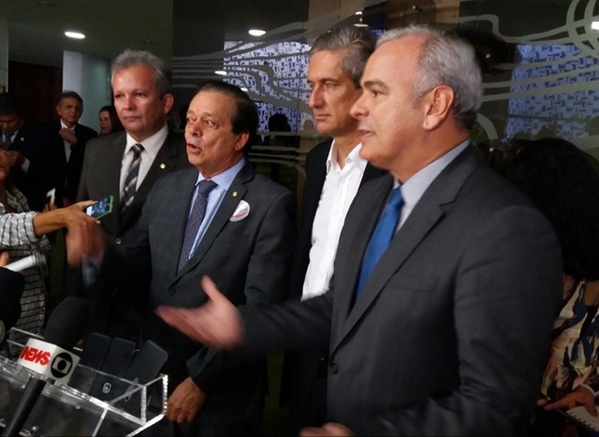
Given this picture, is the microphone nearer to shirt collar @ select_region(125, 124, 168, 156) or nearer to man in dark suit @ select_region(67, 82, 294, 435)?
man in dark suit @ select_region(67, 82, 294, 435)

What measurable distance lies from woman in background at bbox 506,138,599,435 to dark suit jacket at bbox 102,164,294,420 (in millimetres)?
788

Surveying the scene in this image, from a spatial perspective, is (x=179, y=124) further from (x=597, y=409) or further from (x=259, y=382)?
(x=597, y=409)

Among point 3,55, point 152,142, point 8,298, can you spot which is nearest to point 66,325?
point 8,298

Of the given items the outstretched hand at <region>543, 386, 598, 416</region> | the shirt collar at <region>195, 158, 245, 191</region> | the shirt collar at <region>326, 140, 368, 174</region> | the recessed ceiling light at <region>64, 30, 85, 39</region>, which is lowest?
the outstretched hand at <region>543, 386, 598, 416</region>

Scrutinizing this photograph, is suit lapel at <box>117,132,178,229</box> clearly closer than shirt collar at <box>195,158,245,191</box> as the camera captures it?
No

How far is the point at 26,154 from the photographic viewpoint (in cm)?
471

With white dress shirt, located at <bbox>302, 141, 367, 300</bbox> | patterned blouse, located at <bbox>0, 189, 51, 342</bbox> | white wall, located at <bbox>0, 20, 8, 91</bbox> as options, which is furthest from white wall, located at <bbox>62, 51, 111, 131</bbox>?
white dress shirt, located at <bbox>302, 141, 367, 300</bbox>

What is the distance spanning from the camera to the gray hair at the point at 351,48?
85.8 inches

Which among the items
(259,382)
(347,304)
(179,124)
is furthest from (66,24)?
(347,304)

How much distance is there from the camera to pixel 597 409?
2008 millimetres

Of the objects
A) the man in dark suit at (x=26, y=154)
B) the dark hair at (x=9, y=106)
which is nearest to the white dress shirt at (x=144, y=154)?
the man in dark suit at (x=26, y=154)

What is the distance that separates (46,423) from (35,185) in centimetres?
359

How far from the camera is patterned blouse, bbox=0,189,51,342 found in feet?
7.12

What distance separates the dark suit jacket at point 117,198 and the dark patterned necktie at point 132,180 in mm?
26
